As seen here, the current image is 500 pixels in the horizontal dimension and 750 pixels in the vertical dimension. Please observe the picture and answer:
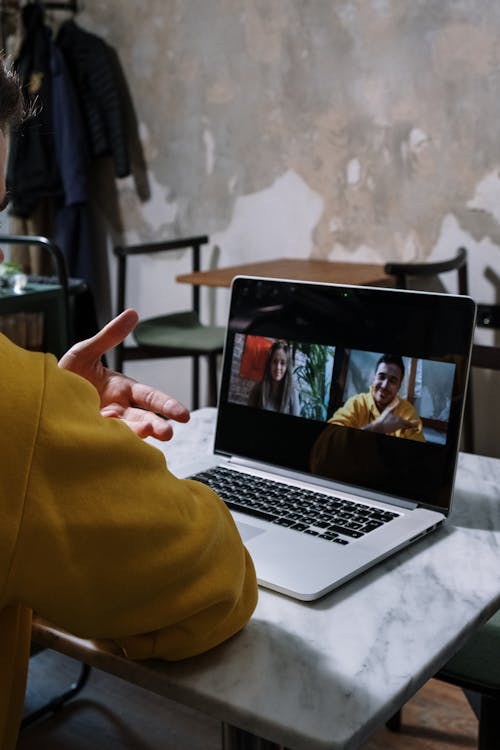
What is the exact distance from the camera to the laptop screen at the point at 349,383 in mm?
971

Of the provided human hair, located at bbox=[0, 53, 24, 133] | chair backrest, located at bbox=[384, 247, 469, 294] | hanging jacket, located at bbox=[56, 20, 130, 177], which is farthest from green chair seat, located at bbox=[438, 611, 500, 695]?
hanging jacket, located at bbox=[56, 20, 130, 177]

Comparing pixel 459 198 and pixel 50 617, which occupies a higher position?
pixel 459 198

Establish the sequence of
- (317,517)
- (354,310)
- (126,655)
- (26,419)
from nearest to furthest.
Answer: (26,419) < (126,655) < (317,517) < (354,310)

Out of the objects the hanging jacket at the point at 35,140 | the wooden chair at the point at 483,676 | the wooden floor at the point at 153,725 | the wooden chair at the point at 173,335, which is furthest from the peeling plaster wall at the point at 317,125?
the wooden chair at the point at 483,676

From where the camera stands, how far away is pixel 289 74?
3.38 metres

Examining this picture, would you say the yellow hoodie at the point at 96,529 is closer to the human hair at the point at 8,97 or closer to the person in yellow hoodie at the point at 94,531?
the person in yellow hoodie at the point at 94,531

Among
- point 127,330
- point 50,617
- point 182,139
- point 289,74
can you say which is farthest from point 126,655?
point 182,139

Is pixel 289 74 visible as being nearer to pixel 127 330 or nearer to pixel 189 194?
pixel 189 194

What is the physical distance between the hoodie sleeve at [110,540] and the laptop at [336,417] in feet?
0.68

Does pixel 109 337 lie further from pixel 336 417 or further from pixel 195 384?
pixel 195 384

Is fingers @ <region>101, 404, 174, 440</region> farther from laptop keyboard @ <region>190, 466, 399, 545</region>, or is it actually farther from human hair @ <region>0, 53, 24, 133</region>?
human hair @ <region>0, 53, 24, 133</region>

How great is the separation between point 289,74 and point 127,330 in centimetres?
270

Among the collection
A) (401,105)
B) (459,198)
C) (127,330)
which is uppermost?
(401,105)

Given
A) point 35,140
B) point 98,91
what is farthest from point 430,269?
point 35,140
